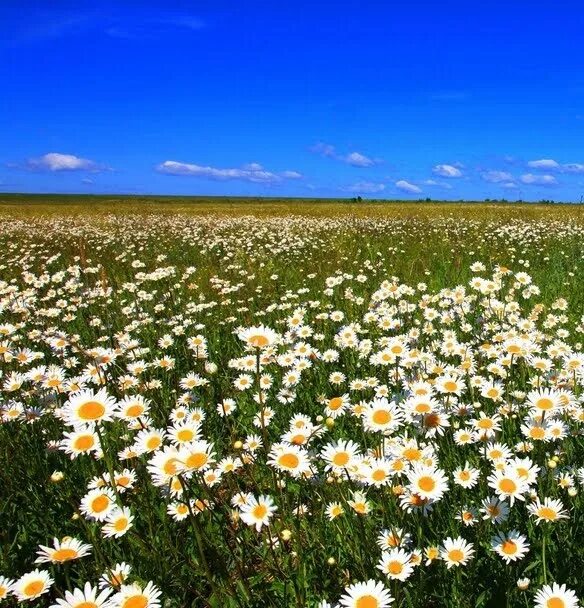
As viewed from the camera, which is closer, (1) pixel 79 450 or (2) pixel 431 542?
(1) pixel 79 450

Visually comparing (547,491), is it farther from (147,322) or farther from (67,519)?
(147,322)

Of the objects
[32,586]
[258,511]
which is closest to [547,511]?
[258,511]

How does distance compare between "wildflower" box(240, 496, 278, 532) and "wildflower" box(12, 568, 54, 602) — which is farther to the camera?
"wildflower" box(240, 496, 278, 532)

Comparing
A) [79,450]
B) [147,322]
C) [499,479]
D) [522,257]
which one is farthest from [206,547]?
[522,257]

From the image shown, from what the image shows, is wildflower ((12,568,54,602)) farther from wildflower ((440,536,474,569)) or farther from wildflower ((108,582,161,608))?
wildflower ((440,536,474,569))

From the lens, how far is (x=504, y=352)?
3.40 meters

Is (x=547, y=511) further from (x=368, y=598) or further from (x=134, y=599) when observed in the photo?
(x=134, y=599)

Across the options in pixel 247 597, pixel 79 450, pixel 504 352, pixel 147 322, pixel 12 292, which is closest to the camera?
pixel 247 597

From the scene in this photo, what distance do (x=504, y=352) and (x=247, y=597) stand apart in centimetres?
236

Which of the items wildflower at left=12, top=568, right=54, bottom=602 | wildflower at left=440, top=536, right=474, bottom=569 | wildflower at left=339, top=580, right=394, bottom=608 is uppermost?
wildflower at left=339, top=580, right=394, bottom=608

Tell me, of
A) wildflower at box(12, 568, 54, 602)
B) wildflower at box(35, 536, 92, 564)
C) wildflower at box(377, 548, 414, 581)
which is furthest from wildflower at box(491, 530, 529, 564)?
wildflower at box(12, 568, 54, 602)

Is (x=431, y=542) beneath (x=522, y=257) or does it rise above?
beneath

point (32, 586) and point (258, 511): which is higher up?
point (258, 511)

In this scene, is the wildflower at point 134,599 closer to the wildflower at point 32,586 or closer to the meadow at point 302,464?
the meadow at point 302,464
